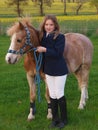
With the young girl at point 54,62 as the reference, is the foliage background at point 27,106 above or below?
below

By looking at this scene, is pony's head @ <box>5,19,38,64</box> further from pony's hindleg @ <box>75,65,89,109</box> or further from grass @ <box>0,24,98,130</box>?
pony's hindleg @ <box>75,65,89,109</box>

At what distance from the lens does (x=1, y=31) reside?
2447cm

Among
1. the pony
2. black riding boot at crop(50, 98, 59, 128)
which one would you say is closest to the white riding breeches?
black riding boot at crop(50, 98, 59, 128)

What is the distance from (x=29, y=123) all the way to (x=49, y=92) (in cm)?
71

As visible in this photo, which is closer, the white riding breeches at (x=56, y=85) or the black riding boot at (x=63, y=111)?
the white riding breeches at (x=56, y=85)

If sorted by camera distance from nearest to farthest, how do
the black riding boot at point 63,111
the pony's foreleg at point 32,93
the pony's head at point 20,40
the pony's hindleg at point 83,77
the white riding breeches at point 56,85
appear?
the pony's head at point 20,40
the white riding breeches at point 56,85
the black riding boot at point 63,111
the pony's foreleg at point 32,93
the pony's hindleg at point 83,77

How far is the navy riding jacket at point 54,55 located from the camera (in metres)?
5.60

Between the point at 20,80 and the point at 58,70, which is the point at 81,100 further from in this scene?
the point at 20,80

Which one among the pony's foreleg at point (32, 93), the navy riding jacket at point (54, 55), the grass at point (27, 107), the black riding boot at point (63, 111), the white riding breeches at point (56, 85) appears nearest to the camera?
the navy riding jacket at point (54, 55)

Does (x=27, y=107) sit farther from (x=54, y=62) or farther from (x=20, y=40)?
(x=20, y=40)

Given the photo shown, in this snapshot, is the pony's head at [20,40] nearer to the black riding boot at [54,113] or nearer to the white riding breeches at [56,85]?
the white riding breeches at [56,85]

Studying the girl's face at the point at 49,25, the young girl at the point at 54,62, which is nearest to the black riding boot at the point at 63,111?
the young girl at the point at 54,62

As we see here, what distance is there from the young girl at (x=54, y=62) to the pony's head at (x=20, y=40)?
0.20m

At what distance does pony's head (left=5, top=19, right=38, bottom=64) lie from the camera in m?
5.49
